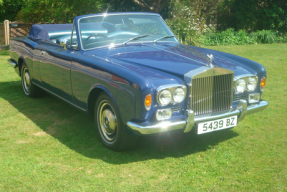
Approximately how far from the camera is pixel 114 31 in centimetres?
474

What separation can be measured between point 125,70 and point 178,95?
0.66 m

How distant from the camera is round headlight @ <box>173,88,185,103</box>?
340 centimetres

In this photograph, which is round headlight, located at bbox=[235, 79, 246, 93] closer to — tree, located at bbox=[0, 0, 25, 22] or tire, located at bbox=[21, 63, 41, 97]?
tire, located at bbox=[21, 63, 41, 97]

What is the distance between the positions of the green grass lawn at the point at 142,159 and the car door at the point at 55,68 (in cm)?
54

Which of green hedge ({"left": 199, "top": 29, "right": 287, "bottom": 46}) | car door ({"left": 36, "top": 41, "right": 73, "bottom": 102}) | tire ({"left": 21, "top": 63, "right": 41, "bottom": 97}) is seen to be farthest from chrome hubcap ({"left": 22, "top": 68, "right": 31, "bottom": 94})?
green hedge ({"left": 199, "top": 29, "right": 287, "bottom": 46})

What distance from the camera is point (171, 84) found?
3357 mm

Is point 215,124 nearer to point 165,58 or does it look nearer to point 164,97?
point 164,97

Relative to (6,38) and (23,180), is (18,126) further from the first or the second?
(6,38)

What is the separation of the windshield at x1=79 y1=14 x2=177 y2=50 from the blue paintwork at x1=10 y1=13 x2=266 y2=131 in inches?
4.9

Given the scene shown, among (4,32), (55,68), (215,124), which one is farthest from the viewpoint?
(4,32)

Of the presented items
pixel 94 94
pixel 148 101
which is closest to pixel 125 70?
pixel 148 101

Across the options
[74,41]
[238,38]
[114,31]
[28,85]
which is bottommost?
[238,38]

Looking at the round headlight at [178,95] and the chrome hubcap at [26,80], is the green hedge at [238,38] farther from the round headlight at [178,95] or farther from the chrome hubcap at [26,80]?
the round headlight at [178,95]

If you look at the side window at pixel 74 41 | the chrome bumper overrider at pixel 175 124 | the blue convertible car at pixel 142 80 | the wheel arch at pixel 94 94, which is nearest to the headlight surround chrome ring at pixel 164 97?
the blue convertible car at pixel 142 80
